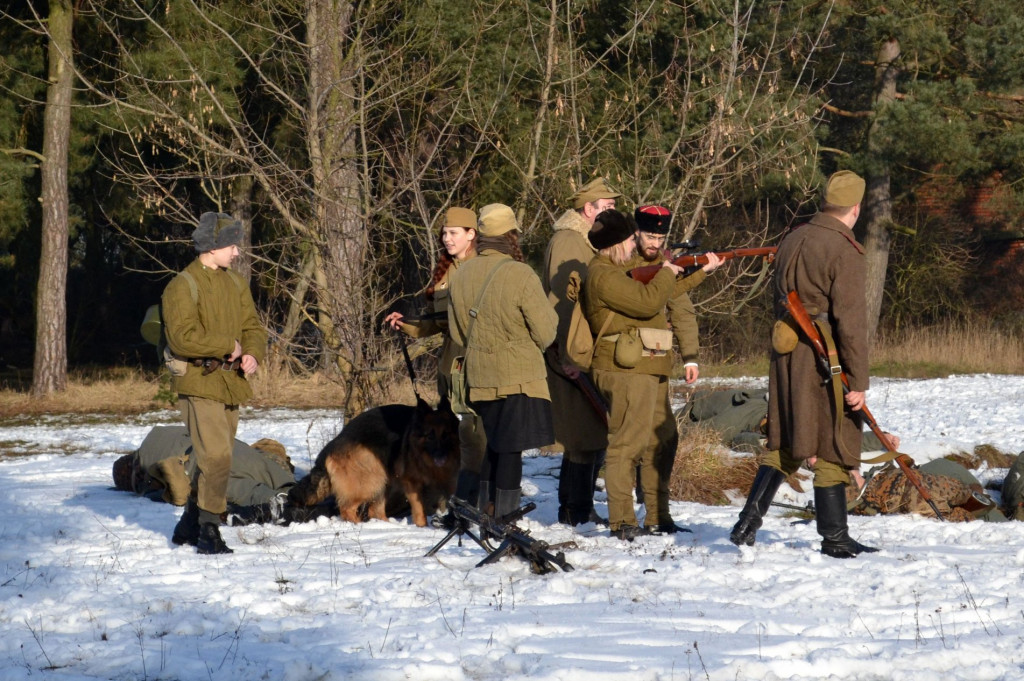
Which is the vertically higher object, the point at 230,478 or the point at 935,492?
the point at 230,478

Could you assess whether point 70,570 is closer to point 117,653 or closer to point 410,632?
point 117,653

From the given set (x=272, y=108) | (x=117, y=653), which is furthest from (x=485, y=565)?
(x=272, y=108)

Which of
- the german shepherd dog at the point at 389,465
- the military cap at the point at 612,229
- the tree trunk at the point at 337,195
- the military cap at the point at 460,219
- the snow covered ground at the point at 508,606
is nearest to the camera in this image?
the snow covered ground at the point at 508,606

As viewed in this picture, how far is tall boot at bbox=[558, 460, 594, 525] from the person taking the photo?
23.2 feet

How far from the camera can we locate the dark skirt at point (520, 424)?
20.3ft

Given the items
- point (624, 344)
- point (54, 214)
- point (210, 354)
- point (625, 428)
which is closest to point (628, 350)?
point (624, 344)

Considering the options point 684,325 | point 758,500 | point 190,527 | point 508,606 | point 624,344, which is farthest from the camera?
point 684,325

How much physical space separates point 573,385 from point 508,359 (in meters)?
0.85

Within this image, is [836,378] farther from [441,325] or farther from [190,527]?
[190,527]

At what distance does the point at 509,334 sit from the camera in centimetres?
623

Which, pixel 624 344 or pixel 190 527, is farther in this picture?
pixel 190 527

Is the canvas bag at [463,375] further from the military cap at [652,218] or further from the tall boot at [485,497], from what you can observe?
the military cap at [652,218]

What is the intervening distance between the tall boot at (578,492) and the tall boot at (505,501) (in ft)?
2.97

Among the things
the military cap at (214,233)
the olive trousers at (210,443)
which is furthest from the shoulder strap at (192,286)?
the olive trousers at (210,443)
